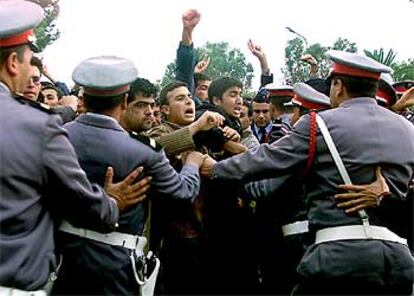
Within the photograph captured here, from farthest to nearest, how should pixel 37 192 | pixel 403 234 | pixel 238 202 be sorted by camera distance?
pixel 238 202
pixel 403 234
pixel 37 192

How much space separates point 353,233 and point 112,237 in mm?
1322

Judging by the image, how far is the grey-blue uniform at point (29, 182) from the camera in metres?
2.80

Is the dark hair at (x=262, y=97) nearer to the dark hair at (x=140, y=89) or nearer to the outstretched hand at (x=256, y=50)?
the outstretched hand at (x=256, y=50)

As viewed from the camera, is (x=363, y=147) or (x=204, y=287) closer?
(x=363, y=147)

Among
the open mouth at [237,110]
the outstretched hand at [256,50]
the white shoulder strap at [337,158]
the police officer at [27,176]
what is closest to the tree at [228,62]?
the outstretched hand at [256,50]

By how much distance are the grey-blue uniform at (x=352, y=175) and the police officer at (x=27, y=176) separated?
132cm

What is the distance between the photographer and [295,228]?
196 inches

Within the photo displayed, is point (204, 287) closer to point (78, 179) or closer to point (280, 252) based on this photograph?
point (280, 252)

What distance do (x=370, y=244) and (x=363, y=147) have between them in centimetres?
54

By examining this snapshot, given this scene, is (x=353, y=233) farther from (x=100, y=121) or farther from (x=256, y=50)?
(x=256, y=50)

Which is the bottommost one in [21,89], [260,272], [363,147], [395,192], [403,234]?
[260,272]

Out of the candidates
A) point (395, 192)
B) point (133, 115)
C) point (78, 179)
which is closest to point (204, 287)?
point (133, 115)

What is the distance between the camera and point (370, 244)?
12.6 ft

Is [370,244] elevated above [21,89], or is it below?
below
